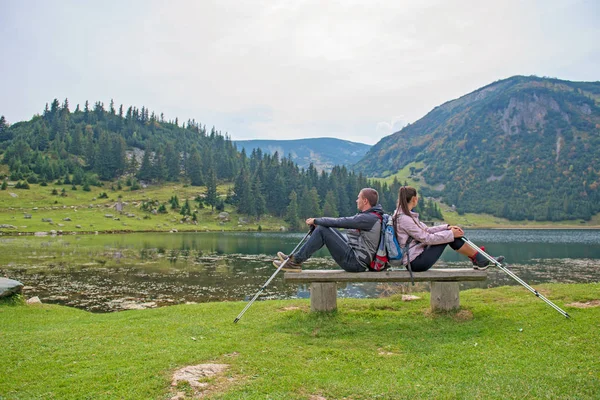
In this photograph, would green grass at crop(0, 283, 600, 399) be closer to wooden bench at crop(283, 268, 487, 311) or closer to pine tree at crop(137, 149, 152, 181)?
wooden bench at crop(283, 268, 487, 311)

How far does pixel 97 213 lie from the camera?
332ft

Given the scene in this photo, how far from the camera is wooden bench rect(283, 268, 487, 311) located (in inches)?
402

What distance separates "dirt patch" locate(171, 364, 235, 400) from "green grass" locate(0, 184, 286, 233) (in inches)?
3298

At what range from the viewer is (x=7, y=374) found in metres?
6.84

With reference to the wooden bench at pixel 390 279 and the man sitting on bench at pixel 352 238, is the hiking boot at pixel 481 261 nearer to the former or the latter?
the wooden bench at pixel 390 279

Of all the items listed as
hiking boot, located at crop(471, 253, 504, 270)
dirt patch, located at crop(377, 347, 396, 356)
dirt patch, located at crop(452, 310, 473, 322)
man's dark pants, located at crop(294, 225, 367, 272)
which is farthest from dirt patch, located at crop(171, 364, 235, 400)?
hiking boot, located at crop(471, 253, 504, 270)

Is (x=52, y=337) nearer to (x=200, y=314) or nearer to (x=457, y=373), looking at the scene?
(x=200, y=314)

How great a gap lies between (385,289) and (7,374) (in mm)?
22138

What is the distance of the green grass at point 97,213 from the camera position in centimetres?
8406

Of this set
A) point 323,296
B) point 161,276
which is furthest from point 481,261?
point 161,276

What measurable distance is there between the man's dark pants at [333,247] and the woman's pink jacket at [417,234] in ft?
4.51

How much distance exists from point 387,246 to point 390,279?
872 mm

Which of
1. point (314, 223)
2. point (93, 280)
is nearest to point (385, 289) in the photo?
point (314, 223)

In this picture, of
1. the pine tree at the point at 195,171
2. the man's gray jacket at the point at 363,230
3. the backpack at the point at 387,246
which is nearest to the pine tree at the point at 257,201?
the pine tree at the point at 195,171
